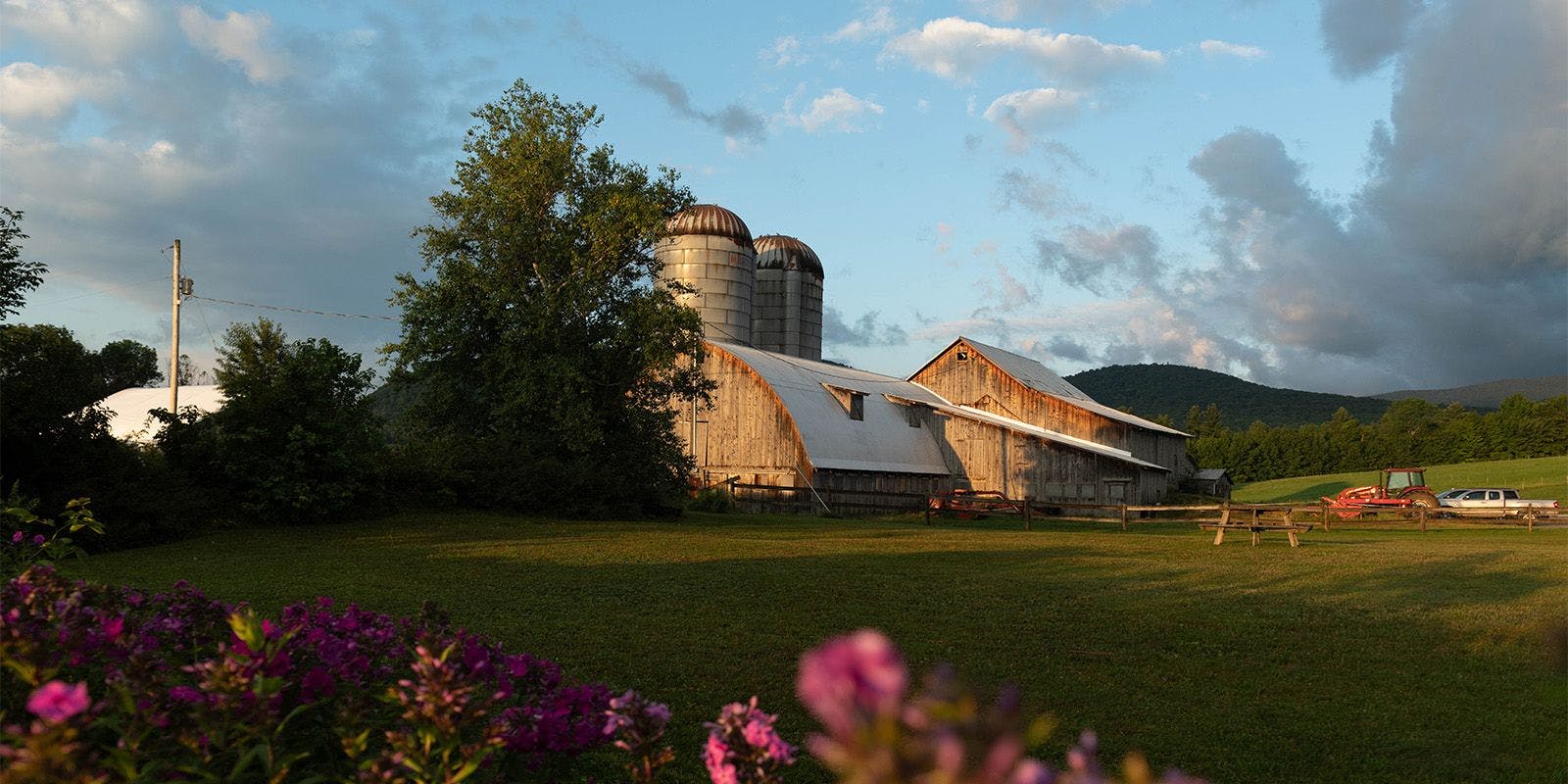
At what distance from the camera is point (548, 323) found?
97.0 ft

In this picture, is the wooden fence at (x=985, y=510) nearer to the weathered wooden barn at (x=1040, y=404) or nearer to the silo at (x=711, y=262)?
the weathered wooden barn at (x=1040, y=404)

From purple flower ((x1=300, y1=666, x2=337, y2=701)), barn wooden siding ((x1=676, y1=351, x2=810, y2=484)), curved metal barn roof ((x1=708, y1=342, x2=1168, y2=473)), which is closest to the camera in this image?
purple flower ((x1=300, y1=666, x2=337, y2=701))

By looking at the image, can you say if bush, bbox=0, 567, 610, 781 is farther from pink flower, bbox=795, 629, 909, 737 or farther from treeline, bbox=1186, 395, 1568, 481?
treeline, bbox=1186, 395, 1568, 481

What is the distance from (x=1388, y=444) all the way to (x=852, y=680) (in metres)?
87.5

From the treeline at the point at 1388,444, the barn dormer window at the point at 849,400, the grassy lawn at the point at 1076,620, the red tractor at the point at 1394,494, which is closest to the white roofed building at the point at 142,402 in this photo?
the barn dormer window at the point at 849,400

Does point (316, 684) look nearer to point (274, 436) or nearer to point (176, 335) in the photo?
point (274, 436)

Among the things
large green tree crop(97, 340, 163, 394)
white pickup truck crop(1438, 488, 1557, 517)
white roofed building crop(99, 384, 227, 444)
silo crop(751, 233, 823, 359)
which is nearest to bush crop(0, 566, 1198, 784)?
white pickup truck crop(1438, 488, 1557, 517)

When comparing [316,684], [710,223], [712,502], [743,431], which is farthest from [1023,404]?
[316,684]

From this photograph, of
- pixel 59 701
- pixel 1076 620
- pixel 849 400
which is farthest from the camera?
pixel 849 400

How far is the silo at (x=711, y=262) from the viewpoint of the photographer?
50094 mm

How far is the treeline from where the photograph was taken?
74.6 meters

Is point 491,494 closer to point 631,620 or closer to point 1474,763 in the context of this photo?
point 631,620

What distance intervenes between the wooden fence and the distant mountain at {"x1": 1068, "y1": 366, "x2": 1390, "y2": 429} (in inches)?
4560

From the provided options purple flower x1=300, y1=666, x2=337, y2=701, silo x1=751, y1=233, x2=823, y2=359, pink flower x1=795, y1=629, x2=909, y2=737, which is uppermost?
silo x1=751, y1=233, x2=823, y2=359
